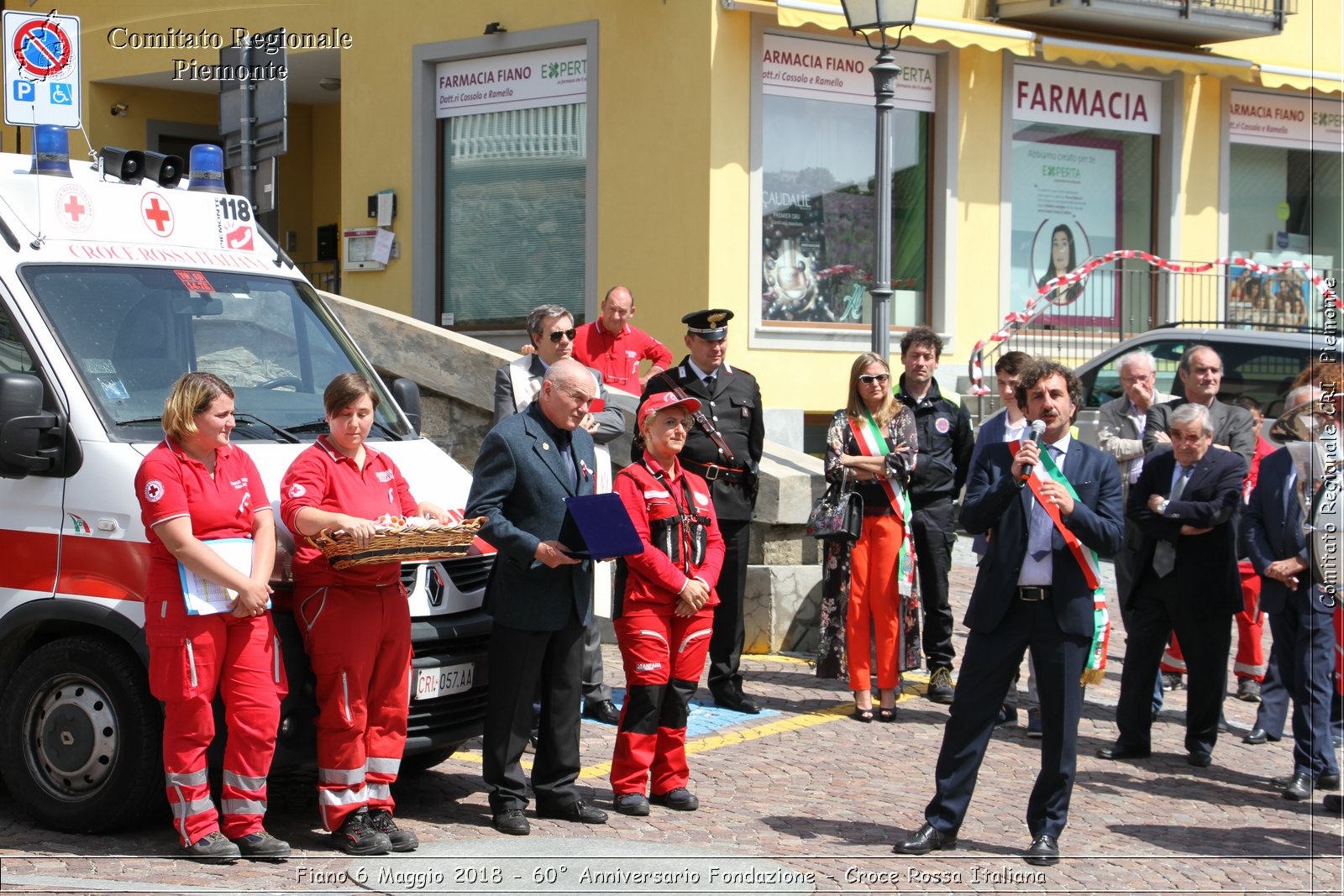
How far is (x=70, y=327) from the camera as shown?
662 centimetres

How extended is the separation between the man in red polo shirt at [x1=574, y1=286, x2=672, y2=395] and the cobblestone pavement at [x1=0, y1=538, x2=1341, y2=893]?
2648mm

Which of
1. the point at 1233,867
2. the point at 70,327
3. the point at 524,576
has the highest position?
the point at 70,327

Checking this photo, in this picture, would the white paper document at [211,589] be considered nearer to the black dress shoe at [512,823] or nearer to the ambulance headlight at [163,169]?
the black dress shoe at [512,823]

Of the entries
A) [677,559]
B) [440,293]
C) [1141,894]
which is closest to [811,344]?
[440,293]

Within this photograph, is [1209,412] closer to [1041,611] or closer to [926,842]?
[1041,611]

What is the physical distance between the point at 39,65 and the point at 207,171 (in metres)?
3.48

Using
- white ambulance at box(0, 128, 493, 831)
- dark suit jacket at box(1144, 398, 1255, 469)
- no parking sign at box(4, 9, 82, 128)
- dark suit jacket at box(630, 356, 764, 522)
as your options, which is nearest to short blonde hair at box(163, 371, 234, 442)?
white ambulance at box(0, 128, 493, 831)

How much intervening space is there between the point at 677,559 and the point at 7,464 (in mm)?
2780

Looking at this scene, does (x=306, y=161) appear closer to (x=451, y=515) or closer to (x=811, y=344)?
(x=811, y=344)

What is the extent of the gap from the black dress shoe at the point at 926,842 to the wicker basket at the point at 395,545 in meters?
2.18

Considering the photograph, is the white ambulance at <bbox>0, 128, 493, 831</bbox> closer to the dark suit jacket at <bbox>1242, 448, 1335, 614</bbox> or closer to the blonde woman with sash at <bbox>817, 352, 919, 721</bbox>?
the blonde woman with sash at <bbox>817, 352, 919, 721</bbox>

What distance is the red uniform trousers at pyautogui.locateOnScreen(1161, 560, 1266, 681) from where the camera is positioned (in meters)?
9.80

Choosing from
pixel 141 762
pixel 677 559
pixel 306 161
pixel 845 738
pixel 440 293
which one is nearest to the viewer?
pixel 141 762

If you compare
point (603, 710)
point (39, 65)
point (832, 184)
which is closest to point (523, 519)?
point (603, 710)
